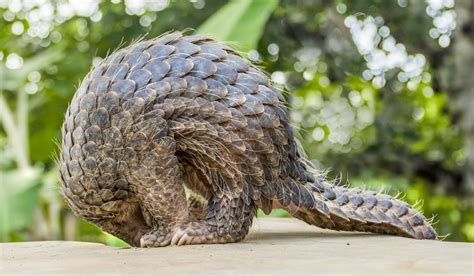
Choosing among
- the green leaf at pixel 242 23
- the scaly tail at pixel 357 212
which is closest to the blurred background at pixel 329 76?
the green leaf at pixel 242 23

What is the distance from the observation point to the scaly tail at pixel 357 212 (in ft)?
7.87

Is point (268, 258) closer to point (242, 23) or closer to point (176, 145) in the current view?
point (176, 145)

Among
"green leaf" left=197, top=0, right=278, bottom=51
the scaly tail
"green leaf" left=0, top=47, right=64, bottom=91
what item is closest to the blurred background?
"green leaf" left=0, top=47, right=64, bottom=91

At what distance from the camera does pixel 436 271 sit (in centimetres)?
156

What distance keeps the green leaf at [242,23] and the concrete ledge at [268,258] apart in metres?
1.77

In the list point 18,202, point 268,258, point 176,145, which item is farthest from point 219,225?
point 18,202

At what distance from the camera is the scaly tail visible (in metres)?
2.40

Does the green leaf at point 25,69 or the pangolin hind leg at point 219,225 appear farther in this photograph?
the green leaf at point 25,69

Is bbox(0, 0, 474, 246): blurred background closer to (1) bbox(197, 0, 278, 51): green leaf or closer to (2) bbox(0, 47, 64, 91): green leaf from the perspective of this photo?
(2) bbox(0, 47, 64, 91): green leaf

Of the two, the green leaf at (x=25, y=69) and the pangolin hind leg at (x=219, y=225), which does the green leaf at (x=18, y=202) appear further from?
the pangolin hind leg at (x=219, y=225)

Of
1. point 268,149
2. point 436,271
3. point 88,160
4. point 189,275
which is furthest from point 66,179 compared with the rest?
point 436,271

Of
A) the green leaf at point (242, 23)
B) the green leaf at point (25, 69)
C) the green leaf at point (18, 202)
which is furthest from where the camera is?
the green leaf at point (25, 69)

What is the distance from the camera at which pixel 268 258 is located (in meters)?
1.79

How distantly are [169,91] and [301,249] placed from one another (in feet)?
1.93
